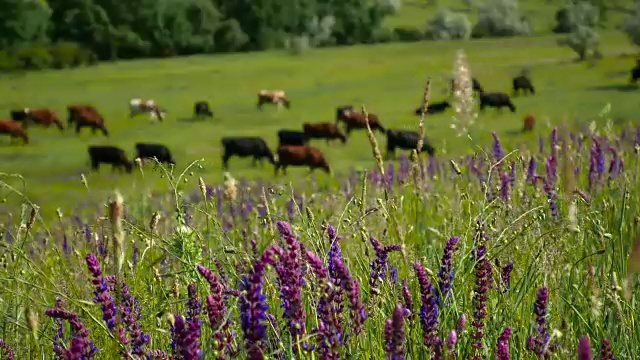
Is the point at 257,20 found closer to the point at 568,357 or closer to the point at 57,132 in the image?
the point at 57,132

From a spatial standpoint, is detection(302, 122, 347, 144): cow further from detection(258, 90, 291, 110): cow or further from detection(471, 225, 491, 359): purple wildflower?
detection(471, 225, 491, 359): purple wildflower

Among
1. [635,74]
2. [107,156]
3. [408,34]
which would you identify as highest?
[635,74]

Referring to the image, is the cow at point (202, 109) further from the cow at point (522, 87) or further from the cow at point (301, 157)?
the cow at point (522, 87)

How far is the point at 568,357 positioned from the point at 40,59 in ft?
181

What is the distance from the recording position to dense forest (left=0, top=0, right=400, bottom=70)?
57.4m

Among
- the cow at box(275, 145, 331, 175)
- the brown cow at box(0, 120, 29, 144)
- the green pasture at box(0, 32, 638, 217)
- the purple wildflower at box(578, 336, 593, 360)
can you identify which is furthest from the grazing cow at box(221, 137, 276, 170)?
the purple wildflower at box(578, 336, 593, 360)

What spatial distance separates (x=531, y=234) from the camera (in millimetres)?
3846

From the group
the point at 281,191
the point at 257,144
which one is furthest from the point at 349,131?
the point at 281,191

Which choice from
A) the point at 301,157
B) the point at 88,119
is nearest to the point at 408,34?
the point at 88,119

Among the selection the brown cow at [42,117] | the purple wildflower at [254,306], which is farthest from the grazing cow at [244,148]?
the purple wildflower at [254,306]

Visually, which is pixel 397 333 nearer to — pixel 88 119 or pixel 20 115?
pixel 88 119

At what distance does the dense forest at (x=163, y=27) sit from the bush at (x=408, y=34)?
1926mm

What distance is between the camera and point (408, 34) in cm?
8112

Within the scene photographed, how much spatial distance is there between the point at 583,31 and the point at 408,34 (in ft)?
101
